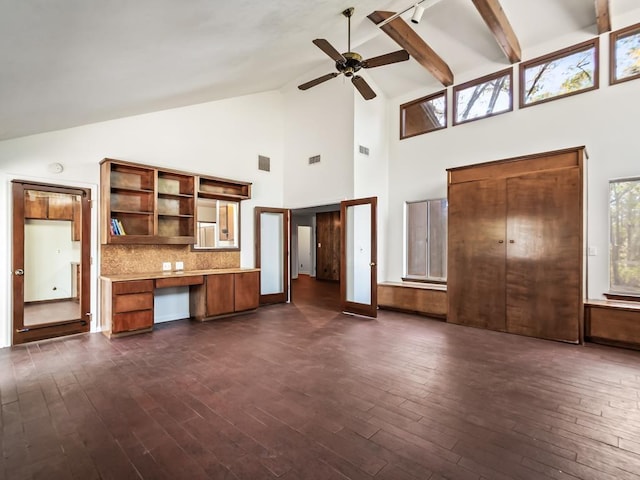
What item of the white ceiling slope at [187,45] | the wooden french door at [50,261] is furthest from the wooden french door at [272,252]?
the wooden french door at [50,261]

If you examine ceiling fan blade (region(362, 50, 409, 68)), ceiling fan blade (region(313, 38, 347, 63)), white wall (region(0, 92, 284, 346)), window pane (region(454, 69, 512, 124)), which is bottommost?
white wall (region(0, 92, 284, 346))

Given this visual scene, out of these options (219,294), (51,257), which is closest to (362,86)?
(219,294)

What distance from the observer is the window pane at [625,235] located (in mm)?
4113

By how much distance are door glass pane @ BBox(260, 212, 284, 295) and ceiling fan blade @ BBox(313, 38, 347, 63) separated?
12.4ft

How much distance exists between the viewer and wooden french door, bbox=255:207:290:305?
6.64 m

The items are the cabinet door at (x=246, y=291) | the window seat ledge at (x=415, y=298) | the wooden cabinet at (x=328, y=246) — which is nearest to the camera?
the window seat ledge at (x=415, y=298)

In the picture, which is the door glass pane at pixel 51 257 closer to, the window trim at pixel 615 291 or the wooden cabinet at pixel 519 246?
the wooden cabinet at pixel 519 246

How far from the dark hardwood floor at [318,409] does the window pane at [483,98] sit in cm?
387

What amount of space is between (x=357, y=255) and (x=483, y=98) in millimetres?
3600

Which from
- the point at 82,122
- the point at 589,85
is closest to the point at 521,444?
the point at 589,85

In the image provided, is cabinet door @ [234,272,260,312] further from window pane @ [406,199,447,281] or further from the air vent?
window pane @ [406,199,447,281]

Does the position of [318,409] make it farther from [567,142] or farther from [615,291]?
[567,142]

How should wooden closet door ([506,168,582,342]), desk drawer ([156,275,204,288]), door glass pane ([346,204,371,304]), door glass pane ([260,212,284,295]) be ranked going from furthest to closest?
1. door glass pane ([260,212,284,295])
2. door glass pane ([346,204,371,304])
3. desk drawer ([156,275,204,288])
4. wooden closet door ([506,168,582,342])

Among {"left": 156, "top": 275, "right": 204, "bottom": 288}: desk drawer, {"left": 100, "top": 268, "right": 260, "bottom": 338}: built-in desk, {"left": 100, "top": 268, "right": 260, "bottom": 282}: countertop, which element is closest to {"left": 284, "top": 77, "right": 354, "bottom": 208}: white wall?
{"left": 100, "top": 268, "right": 260, "bottom": 338}: built-in desk
